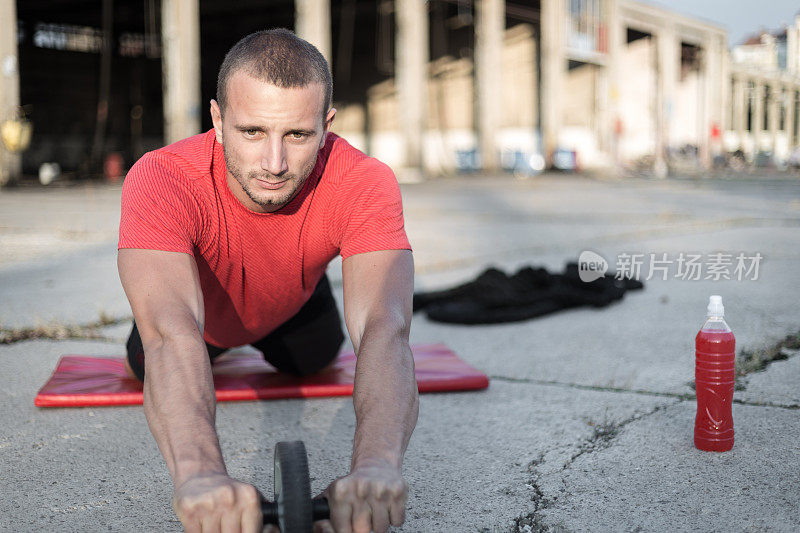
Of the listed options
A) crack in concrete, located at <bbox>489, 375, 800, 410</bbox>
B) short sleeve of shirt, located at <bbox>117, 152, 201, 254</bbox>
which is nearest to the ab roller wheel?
short sleeve of shirt, located at <bbox>117, 152, 201, 254</bbox>

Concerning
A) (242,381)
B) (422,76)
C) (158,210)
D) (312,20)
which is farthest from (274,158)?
(422,76)

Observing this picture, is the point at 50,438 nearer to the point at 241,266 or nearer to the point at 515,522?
the point at 241,266

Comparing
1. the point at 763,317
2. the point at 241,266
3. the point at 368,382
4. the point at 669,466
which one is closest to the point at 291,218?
the point at 241,266

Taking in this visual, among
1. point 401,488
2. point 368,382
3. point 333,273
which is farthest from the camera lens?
point 333,273

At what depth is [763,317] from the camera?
401cm

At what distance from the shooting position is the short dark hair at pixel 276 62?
194cm

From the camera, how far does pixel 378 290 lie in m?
2.10

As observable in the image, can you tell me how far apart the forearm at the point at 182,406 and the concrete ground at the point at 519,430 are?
13.3 inches

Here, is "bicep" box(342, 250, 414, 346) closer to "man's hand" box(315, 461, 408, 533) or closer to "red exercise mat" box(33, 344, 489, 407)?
"man's hand" box(315, 461, 408, 533)

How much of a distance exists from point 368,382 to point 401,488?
346 mm

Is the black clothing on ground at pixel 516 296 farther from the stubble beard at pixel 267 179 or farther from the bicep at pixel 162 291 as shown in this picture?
the bicep at pixel 162 291

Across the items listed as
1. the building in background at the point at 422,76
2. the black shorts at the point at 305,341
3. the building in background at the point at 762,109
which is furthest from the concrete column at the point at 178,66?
the building in background at the point at 762,109

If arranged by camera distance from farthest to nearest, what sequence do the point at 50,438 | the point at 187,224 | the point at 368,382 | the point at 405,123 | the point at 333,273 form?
the point at 405,123
the point at 333,273
the point at 50,438
the point at 187,224
the point at 368,382

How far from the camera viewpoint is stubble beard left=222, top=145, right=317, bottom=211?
A: 2037 mm
